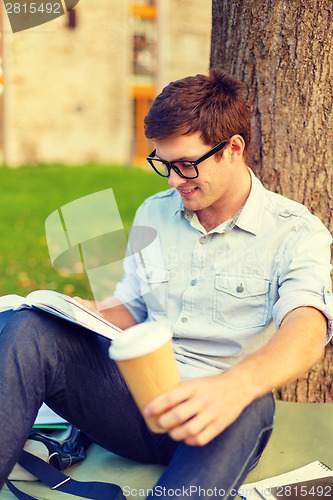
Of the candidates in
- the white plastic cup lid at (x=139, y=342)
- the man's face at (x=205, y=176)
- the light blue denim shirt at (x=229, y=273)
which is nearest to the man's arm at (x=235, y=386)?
the white plastic cup lid at (x=139, y=342)

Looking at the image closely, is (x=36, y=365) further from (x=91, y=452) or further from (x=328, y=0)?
(x=328, y=0)

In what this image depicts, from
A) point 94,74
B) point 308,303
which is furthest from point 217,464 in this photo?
point 94,74

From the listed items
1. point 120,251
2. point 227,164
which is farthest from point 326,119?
point 120,251

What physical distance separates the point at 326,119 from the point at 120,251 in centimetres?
111

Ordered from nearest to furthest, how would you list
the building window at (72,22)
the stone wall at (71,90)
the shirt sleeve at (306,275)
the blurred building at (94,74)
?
the shirt sleeve at (306,275) → the stone wall at (71,90) → the blurred building at (94,74) → the building window at (72,22)

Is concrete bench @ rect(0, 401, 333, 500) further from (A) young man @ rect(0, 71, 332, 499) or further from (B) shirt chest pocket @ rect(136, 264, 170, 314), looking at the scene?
(B) shirt chest pocket @ rect(136, 264, 170, 314)

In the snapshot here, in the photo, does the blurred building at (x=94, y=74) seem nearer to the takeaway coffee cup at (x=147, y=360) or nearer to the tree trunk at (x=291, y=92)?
the tree trunk at (x=291, y=92)

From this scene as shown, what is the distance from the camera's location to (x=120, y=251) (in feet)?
9.14

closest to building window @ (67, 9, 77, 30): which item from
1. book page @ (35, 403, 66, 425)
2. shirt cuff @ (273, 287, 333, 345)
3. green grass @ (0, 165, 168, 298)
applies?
green grass @ (0, 165, 168, 298)

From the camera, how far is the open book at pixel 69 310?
1767mm

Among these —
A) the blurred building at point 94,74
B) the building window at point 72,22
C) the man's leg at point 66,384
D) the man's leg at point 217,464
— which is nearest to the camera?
the man's leg at point 217,464

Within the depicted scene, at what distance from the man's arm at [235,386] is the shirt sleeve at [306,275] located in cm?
6

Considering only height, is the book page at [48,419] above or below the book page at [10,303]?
below

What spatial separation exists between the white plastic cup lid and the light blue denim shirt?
2.30 feet
